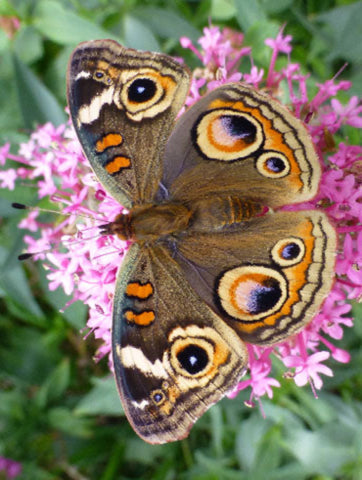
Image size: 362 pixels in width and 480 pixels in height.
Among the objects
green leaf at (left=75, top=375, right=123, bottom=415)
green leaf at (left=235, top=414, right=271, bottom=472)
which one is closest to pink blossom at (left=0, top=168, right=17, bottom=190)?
green leaf at (left=75, top=375, right=123, bottom=415)

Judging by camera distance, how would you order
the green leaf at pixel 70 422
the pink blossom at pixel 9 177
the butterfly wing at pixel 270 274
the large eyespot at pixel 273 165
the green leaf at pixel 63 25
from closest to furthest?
the butterfly wing at pixel 270 274 < the large eyespot at pixel 273 165 < the pink blossom at pixel 9 177 < the green leaf at pixel 63 25 < the green leaf at pixel 70 422

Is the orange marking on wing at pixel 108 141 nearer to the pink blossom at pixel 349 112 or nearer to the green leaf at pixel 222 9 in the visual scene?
the pink blossom at pixel 349 112

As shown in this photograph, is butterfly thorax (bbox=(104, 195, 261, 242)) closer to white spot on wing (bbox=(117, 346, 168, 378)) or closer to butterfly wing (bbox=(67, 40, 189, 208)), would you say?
butterfly wing (bbox=(67, 40, 189, 208))

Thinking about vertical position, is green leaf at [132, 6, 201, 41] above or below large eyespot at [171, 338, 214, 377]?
above

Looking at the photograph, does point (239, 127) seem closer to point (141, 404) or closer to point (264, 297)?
point (264, 297)

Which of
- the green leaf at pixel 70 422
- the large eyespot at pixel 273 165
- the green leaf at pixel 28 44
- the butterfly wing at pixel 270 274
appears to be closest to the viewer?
the butterfly wing at pixel 270 274

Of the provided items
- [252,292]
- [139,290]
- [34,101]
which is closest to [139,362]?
[139,290]

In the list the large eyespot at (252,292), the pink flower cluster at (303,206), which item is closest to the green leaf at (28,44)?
the pink flower cluster at (303,206)
